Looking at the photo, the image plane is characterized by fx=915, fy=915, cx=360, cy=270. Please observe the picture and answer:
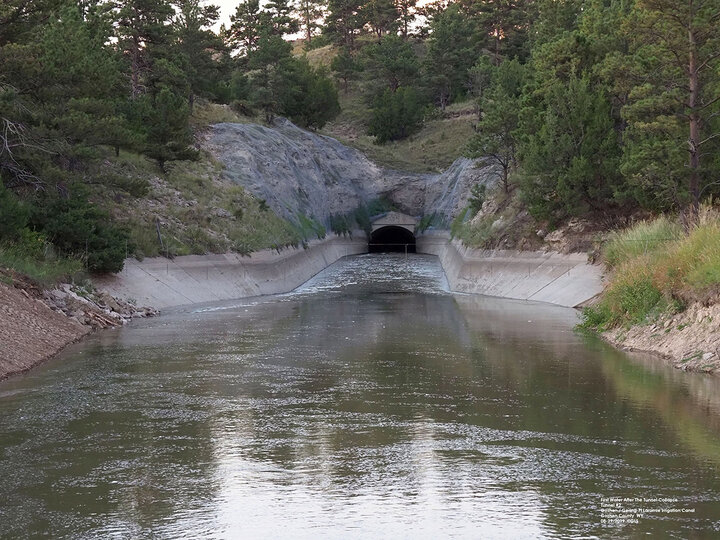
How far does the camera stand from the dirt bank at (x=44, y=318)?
23906 mm

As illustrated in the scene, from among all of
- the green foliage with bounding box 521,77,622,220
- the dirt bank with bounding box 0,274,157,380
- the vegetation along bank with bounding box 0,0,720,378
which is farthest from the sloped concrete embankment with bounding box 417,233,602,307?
the dirt bank with bounding box 0,274,157,380

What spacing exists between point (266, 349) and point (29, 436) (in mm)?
12359

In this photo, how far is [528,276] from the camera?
48.4m

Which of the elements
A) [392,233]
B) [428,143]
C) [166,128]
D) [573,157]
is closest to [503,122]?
[573,157]

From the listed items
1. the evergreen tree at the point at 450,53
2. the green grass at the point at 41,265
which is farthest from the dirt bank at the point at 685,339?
the evergreen tree at the point at 450,53

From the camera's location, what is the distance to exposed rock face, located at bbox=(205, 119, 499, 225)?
7562 cm

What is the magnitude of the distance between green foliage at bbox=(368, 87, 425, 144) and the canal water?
297 ft

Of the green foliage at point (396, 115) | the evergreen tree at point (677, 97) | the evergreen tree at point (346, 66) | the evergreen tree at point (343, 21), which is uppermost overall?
the evergreen tree at point (343, 21)

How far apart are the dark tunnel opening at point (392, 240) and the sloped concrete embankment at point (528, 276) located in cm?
4013

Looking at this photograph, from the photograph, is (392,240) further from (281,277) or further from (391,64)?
(281,277)

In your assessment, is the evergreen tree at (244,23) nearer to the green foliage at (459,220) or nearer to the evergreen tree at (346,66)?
the evergreen tree at (346,66)

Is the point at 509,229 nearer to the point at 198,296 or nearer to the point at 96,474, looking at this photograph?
the point at 198,296

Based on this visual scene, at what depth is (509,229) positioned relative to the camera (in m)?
55.7

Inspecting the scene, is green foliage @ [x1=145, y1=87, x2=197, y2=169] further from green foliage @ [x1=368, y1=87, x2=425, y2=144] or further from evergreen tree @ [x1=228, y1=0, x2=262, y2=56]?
evergreen tree @ [x1=228, y1=0, x2=262, y2=56]
